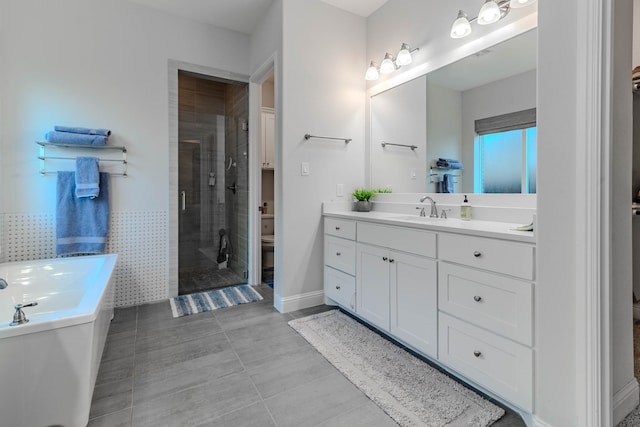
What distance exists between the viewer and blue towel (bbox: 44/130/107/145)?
2.36m

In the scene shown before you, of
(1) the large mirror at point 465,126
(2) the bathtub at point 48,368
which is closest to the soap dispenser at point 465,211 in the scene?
(1) the large mirror at point 465,126

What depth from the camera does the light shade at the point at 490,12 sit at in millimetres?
1812

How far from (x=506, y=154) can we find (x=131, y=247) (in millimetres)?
3143

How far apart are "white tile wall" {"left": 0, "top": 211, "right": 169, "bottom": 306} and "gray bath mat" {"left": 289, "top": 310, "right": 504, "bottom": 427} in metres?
1.55

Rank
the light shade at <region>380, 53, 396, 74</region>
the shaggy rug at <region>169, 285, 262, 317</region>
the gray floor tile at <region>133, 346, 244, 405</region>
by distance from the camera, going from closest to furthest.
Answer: the gray floor tile at <region>133, 346, 244, 405</region>, the light shade at <region>380, 53, 396, 74</region>, the shaggy rug at <region>169, 285, 262, 317</region>

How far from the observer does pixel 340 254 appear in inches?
100.0

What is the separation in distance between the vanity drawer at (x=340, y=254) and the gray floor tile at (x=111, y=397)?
1569mm

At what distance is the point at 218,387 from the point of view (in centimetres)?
164

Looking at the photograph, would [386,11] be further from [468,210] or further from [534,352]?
[534,352]

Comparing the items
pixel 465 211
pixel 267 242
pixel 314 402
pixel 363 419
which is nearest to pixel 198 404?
pixel 314 402

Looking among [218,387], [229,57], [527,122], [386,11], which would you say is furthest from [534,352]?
[229,57]

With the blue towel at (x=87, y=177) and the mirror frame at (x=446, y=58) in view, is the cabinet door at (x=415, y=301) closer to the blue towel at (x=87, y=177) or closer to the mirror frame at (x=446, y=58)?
A: the mirror frame at (x=446, y=58)

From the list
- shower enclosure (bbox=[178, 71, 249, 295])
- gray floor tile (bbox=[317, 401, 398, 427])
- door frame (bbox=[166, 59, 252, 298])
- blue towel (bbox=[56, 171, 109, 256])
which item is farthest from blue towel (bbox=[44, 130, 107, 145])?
gray floor tile (bbox=[317, 401, 398, 427])

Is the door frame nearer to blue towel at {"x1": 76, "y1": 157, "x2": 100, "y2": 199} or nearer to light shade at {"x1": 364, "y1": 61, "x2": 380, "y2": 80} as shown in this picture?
blue towel at {"x1": 76, "y1": 157, "x2": 100, "y2": 199}
